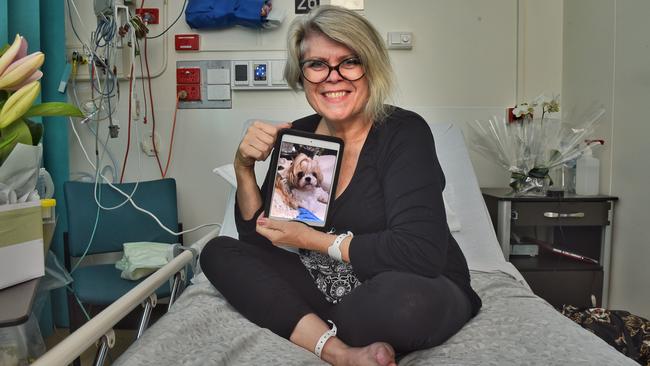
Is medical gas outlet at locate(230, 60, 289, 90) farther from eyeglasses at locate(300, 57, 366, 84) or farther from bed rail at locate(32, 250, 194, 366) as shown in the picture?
bed rail at locate(32, 250, 194, 366)

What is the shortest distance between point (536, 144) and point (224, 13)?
1.49 m

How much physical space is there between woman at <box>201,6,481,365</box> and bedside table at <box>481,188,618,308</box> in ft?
3.02

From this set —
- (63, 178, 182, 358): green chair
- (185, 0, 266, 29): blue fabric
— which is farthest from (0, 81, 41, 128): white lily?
(185, 0, 266, 29): blue fabric

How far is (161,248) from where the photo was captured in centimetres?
192

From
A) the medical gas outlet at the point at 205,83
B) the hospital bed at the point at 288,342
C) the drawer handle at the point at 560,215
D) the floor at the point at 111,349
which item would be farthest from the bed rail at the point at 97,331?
the drawer handle at the point at 560,215

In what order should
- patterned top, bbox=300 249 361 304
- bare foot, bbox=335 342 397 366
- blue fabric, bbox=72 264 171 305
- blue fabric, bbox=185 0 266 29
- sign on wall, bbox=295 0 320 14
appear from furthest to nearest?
sign on wall, bbox=295 0 320 14
blue fabric, bbox=185 0 266 29
blue fabric, bbox=72 264 171 305
patterned top, bbox=300 249 361 304
bare foot, bbox=335 342 397 366

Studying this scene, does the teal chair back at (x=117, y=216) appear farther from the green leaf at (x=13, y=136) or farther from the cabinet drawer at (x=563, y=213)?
the cabinet drawer at (x=563, y=213)

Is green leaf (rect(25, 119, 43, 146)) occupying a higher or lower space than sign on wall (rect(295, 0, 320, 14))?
lower

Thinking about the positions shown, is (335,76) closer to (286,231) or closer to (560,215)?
(286,231)

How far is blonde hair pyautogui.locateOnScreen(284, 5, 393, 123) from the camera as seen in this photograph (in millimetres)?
→ 1128

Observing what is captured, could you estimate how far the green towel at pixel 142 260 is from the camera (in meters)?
1.81

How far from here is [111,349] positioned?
6.44 ft

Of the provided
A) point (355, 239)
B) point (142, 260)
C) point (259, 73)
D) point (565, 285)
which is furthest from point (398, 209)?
point (259, 73)

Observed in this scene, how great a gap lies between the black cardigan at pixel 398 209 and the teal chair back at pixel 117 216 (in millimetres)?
1163
